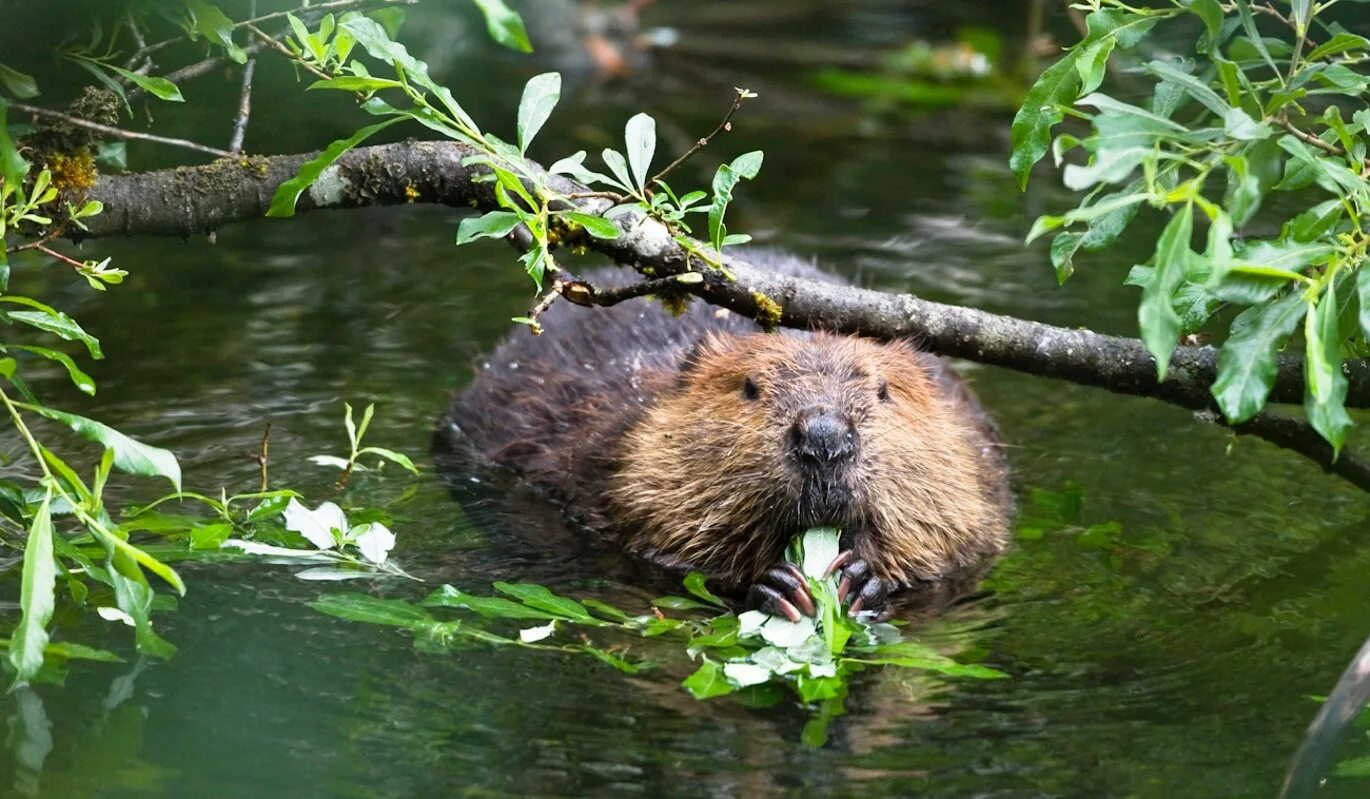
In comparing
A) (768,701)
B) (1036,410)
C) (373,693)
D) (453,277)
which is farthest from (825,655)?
(453,277)

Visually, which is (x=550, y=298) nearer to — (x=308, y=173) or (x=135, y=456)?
(x=308, y=173)

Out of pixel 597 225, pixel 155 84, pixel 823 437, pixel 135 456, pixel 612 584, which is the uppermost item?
pixel 155 84

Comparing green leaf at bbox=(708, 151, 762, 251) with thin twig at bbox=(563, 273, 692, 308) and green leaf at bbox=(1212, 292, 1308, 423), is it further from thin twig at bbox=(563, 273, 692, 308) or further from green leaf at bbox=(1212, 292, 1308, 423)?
green leaf at bbox=(1212, 292, 1308, 423)

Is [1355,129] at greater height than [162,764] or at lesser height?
greater

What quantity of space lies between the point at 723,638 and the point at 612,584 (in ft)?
2.16

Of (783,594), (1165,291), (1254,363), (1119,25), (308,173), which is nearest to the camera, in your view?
(1165,291)

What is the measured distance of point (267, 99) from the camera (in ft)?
26.6

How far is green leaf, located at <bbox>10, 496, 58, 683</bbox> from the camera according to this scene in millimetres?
2725

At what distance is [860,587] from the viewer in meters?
4.11

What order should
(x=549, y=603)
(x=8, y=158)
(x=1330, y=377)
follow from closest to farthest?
(x=1330, y=377) < (x=8, y=158) < (x=549, y=603)

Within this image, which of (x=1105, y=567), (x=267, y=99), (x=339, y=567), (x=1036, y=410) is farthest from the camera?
(x=267, y=99)

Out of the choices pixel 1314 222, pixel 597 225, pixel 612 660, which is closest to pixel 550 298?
pixel 597 225

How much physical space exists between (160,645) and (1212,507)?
9.27ft

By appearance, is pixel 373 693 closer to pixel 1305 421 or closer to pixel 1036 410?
pixel 1305 421
